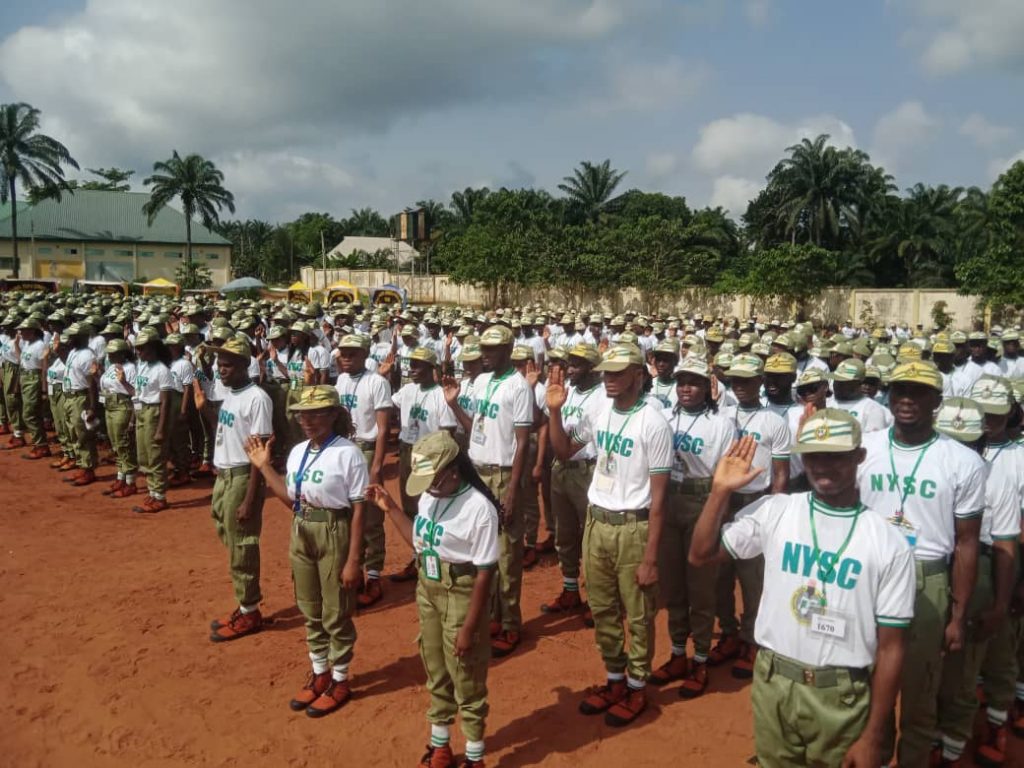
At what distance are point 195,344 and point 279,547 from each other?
19.2 ft

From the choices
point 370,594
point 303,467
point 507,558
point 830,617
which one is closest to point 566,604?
point 507,558

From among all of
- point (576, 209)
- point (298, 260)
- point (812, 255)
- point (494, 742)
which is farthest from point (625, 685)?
point (298, 260)

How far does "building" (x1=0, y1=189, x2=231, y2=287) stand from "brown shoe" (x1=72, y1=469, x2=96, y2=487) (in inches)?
1901

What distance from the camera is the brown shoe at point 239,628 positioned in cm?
609

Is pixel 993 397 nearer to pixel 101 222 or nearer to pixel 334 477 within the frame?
pixel 334 477

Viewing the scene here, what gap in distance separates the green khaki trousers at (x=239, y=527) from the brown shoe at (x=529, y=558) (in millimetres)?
2743

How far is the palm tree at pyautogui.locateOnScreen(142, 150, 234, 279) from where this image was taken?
53000mm

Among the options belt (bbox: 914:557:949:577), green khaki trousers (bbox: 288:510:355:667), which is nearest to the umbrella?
green khaki trousers (bbox: 288:510:355:667)

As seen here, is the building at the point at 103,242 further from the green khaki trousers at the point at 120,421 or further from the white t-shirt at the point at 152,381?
the white t-shirt at the point at 152,381

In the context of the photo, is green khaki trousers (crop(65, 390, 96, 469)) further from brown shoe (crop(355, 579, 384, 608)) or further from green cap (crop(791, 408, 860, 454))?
green cap (crop(791, 408, 860, 454))

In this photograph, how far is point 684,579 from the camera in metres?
5.25

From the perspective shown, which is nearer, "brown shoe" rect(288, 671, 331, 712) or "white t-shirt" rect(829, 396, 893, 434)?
"brown shoe" rect(288, 671, 331, 712)

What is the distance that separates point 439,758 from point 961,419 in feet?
11.6

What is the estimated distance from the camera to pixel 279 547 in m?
8.28
